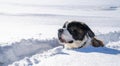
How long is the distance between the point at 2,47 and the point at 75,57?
164 cm

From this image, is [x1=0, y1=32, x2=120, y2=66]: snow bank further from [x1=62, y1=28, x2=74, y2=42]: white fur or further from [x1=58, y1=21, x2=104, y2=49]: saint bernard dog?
[x1=62, y1=28, x2=74, y2=42]: white fur

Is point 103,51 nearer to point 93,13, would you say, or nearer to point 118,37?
point 118,37

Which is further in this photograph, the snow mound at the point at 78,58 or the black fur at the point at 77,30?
the black fur at the point at 77,30

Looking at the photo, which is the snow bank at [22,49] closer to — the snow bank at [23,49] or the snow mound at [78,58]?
the snow bank at [23,49]

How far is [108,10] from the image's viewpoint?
17125 millimetres

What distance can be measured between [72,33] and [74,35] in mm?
55

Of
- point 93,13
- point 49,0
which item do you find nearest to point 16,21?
point 93,13

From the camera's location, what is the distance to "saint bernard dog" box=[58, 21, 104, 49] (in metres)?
6.50

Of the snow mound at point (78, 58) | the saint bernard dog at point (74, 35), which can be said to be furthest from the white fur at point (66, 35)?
the snow mound at point (78, 58)

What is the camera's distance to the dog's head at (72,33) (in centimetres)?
649

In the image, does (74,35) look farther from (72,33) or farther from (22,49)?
(22,49)

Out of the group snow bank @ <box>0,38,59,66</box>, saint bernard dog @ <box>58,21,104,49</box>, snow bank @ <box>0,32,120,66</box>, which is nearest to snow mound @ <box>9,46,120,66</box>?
snow bank @ <box>0,32,120,66</box>

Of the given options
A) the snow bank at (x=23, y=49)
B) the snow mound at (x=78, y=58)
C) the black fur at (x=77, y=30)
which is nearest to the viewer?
the snow mound at (x=78, y=58)

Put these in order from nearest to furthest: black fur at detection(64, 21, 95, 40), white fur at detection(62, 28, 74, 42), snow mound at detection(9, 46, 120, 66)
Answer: snow mound at detection(9, 46, 120, 66) < white fur at detection(62, 28, 74, 42) < black fur at detection(64, 21, 95, 40)
